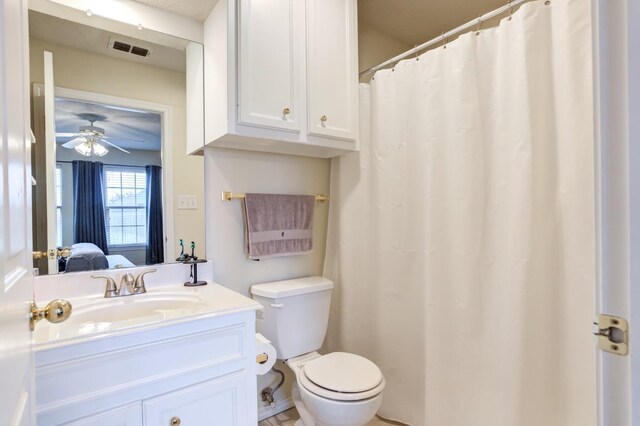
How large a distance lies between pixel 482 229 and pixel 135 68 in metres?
1.73

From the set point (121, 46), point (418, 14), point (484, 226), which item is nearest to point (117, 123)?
point (121, 46)

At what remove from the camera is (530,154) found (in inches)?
50.3

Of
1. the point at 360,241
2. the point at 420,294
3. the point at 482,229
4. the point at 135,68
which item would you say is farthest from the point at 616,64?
the point at 135,68

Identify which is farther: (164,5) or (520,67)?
(164,5)

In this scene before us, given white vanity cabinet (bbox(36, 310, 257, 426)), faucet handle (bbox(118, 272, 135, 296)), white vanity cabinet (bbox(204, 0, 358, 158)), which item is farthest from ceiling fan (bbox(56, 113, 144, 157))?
white vanity cabinet (bbox(36, 310, 257, 426))

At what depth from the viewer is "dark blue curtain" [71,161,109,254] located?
4.54 feet

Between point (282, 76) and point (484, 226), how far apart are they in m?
1.16

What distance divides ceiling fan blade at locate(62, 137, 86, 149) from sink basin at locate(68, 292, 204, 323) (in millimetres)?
642

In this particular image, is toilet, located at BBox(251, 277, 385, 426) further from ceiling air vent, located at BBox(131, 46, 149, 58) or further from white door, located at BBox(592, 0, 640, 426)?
ceiling air vent, located at BBox(131, 46, 149, 58)

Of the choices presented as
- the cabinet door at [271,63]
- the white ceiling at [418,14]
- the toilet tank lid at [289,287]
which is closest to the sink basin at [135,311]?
the toilet tank lid at [289,287]

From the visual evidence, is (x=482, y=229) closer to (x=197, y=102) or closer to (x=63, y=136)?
(x=197, y=102)

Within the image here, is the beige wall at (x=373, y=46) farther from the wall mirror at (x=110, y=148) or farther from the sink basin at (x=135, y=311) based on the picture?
the sink basin at (x=135, y=311)

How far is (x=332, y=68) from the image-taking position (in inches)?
69.7

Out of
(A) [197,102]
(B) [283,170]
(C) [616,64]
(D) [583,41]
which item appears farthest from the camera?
(B) [283,170]
